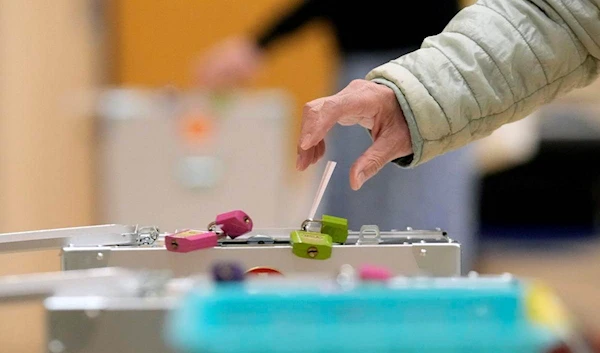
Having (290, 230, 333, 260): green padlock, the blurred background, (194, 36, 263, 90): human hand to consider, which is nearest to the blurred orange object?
the blurred background

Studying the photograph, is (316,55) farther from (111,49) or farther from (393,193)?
(393,193)

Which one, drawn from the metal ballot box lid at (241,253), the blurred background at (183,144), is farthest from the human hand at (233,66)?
the metal ballot box lid at (241,253)

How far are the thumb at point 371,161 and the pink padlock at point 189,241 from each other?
139mm

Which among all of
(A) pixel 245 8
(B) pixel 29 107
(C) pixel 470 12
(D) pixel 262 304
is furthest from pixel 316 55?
(D) pixel 262 304

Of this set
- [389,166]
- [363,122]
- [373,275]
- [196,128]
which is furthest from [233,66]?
[373,275]

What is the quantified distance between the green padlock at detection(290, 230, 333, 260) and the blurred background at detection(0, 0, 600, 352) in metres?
0.83

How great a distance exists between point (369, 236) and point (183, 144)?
1673 mm

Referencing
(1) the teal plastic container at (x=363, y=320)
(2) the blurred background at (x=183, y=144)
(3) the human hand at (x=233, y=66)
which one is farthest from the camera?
(2) the blurred background at (x=183, y=144)

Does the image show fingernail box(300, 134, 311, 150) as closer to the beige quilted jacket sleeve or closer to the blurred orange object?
the beige quilted jacket sleeve

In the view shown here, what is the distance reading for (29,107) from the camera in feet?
6.78

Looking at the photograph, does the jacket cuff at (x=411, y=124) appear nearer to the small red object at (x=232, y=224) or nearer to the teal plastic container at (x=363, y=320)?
the small red object at (x=232, y=224)

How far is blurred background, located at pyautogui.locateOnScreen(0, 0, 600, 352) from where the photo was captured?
2.05 m

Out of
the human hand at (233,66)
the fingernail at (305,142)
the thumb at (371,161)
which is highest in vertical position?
the human hand at (233,66)

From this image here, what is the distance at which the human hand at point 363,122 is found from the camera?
0.73 m
